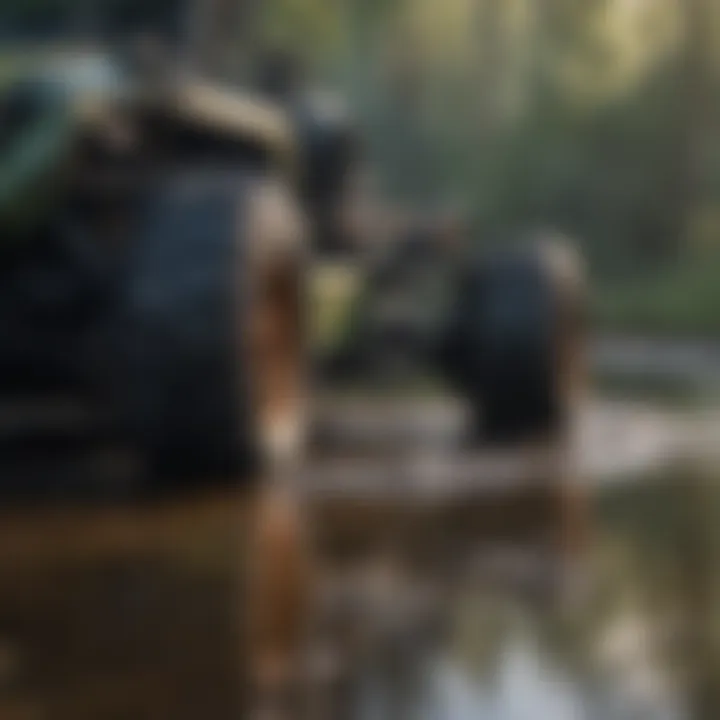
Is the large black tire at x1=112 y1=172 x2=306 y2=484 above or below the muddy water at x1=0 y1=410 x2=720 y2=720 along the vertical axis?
above

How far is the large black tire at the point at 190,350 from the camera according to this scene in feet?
17.2

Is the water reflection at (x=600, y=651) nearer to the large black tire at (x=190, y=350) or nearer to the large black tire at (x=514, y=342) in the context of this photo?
the large black tire at (x=190, y=350)

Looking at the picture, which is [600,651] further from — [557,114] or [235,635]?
[557,114]

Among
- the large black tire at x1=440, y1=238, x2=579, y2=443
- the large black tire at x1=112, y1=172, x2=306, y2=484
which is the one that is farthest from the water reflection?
the large black tire at x1=440, y1=238, x2=579, y2=443

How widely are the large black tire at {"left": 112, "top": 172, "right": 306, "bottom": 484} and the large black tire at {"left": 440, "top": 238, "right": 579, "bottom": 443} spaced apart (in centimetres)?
202

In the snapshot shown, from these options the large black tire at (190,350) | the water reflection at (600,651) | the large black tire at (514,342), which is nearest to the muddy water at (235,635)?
the water reflection at (600,651)

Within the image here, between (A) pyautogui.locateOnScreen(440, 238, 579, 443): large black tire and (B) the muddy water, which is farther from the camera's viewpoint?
(A) pyautogui.locateOnScreen(440, 238, 579, 443): large black tire

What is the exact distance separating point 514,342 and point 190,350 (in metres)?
2.38

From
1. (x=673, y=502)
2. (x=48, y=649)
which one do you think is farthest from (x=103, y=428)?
(x=48, y=649)

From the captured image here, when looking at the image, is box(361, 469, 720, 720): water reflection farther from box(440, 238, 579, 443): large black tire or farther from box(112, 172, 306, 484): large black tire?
box(440, 238, 579, 443): large black tire

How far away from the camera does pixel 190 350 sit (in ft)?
17.2

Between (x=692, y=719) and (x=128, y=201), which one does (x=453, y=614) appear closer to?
(x=692, y=719)

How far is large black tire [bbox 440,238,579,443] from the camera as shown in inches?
291

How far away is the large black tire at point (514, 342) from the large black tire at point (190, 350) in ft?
6.61
